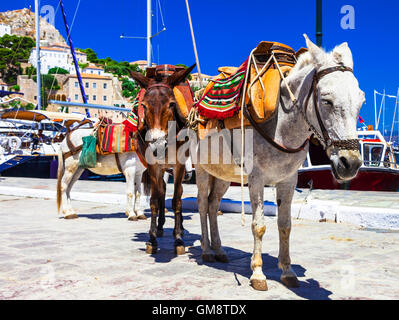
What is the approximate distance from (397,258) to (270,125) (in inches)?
97.9

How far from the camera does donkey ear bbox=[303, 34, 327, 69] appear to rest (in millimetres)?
3333

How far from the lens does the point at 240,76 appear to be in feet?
14.1

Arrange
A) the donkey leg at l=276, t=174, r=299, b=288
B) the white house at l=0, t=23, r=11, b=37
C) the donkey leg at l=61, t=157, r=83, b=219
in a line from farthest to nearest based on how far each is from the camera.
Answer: the white house at l=0, t=23, r=11, b=37 < the donkey leg at l=61, t=157, r=83, b=219 < the donkey leg at l=276, t=174, r=299, b=288

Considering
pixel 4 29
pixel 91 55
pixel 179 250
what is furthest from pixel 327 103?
pixel 4 29

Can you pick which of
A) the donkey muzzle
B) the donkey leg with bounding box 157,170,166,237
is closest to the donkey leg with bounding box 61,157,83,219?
the donkey leg with bounding box 157,170,166,237

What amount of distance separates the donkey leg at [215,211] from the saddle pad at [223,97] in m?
1.07

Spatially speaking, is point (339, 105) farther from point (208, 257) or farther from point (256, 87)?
point (208, 257)

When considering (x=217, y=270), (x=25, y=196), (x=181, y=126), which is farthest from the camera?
(x=25, y=196)

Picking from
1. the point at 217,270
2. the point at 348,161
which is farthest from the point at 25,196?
the point at 348,161

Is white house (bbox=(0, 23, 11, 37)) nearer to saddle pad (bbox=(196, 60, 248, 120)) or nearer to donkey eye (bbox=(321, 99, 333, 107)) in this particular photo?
saddle pad (bbox=(196, 60, 248, 120))

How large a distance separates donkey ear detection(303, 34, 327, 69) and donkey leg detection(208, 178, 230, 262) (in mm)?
2398

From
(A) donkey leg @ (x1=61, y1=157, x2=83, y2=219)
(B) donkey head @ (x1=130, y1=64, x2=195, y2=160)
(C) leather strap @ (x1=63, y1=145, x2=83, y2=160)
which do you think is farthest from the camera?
(C) leather strap @ (x1=63, y1=145, x2=83, y2=160)
